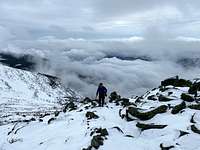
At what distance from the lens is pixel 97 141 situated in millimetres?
26016

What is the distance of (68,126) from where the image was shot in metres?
33.8

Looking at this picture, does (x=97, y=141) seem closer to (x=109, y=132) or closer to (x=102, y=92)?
A: (x=109, y=132)

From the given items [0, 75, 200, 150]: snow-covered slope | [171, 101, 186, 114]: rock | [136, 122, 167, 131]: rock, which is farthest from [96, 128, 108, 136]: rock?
[171, 101, 186, 114]: rock

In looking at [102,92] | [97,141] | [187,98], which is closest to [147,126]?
[97,141]

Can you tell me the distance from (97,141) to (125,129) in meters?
3.63

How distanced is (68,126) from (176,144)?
12387 mm

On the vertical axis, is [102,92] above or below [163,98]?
above

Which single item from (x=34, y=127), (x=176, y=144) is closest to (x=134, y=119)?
(x=176, y=144)

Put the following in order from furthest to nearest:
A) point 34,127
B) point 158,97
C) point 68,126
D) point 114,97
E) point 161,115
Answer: point 114,97, point 34,127, point 158,97, point 68,126, point 161,115

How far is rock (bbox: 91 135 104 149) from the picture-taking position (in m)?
25.6

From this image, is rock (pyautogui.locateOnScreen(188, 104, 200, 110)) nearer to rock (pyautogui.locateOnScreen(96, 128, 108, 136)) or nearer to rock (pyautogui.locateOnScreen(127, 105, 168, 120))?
rock (pyautogui.locateOnScreen(127, 105, 168, 120))

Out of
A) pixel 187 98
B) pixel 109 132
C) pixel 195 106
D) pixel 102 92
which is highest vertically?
pixel 102 92

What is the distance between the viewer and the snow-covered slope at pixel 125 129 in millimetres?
25203

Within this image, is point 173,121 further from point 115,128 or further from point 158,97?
point 158,97
